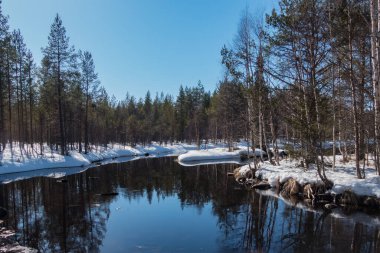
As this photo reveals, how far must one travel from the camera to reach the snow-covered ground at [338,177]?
14.9m

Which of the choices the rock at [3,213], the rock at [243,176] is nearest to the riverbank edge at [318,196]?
the rock at [243,176]

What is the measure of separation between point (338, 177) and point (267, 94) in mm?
5886

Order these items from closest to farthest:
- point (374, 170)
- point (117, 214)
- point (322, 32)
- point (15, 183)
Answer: point (117, 214) → point (322, 32) → point (374, 170) → point (15, 183)

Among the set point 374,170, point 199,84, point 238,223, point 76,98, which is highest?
point 199,84

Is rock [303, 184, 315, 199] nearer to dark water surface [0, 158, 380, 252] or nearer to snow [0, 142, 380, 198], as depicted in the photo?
snow [0, 142, 380, 198]

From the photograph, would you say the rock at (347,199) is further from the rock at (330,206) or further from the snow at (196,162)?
the rock at (330,206)

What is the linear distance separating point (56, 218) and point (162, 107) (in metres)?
71.8

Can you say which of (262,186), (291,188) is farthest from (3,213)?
(291,188)

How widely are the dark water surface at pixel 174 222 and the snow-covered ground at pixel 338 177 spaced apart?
1.69m

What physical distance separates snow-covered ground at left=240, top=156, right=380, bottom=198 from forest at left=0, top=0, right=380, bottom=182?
99cm

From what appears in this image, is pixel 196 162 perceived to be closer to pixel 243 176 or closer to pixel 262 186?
pixel 243 176

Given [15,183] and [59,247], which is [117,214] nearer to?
[59,247]

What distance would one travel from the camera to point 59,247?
10477 millimetres

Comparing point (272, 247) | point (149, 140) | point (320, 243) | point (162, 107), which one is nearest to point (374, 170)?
point (320, 243)
